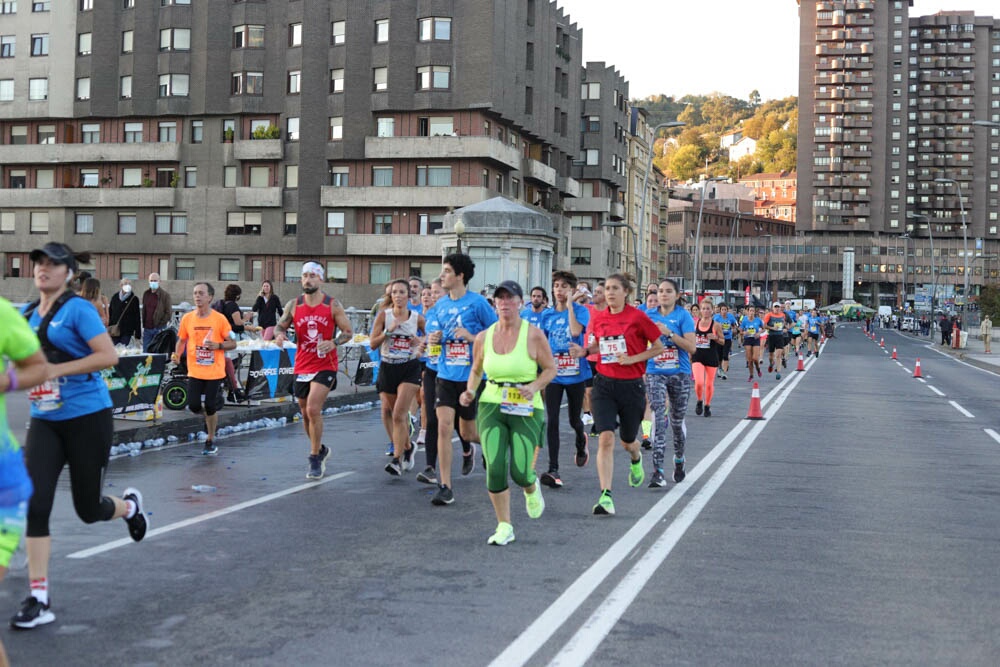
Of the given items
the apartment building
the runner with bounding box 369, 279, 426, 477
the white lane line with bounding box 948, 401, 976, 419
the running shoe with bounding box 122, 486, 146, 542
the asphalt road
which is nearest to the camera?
the asphalt road

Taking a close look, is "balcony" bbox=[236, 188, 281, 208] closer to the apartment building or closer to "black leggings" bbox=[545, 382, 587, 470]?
the apartment building

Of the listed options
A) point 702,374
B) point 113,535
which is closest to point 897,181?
point 702,374

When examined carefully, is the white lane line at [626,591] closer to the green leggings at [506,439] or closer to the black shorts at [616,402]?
the black shorts at [616,402]

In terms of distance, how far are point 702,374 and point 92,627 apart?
13884 millimetres

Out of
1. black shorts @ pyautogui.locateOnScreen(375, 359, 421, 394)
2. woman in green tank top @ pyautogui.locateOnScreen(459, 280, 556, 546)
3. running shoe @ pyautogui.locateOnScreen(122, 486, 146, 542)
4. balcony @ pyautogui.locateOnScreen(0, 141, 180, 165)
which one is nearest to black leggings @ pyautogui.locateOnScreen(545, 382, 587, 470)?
black shorts @ pyautogui.locateOnScreen(375, 359, 421, 394)

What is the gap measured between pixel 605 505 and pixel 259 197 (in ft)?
182

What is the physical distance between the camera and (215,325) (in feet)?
41.0

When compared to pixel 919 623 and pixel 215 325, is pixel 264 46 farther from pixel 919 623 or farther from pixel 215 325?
pixel 919 623

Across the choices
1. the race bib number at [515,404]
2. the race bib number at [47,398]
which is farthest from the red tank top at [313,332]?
the race bib number at [47,398]

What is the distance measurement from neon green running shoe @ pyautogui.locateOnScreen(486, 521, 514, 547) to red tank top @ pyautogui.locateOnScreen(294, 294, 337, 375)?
137 inches

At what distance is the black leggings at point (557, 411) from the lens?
10773 millimetres

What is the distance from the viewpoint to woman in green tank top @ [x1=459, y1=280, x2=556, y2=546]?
300 inches

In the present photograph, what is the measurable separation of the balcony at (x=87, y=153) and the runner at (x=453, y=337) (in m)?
56.2

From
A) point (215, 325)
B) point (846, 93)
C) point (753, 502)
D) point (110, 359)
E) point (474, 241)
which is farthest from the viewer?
point (846, 93)
